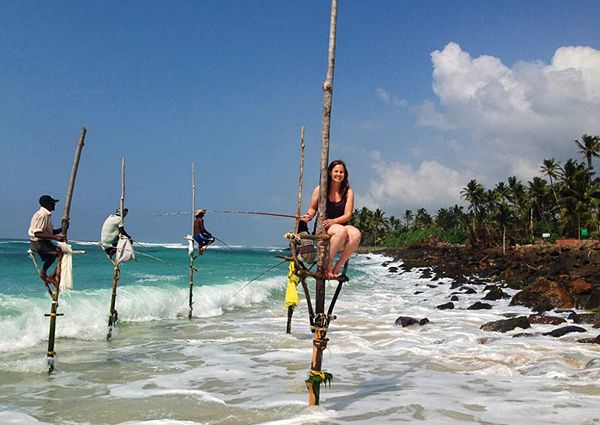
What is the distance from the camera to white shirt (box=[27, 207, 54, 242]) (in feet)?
28.3

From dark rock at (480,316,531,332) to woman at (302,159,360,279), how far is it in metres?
8.34

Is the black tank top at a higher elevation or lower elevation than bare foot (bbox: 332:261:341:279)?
higher

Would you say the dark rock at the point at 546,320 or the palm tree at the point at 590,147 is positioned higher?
the palm tree at the point at 590,147

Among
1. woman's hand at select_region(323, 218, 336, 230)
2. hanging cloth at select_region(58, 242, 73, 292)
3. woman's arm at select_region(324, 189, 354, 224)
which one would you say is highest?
woman's arm at select_region(324, 189, 354, 224)

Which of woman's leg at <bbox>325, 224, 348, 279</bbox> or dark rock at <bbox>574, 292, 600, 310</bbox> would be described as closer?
woman's leg at <bbox>325, 224, 348, 279</bbox>

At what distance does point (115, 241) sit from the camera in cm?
1208

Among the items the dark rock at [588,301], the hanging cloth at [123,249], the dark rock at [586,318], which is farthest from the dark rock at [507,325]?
the hanging cloth at [123,249]

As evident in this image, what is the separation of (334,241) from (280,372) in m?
4.09

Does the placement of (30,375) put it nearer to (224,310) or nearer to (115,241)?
(115,241)

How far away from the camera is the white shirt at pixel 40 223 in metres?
8.63

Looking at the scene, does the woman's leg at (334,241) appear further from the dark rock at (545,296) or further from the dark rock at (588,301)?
the dark rock at (545,296)

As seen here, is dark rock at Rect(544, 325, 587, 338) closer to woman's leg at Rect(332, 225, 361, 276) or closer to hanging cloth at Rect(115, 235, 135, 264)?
woman's leg at Rect(332, 225, 361, 276)

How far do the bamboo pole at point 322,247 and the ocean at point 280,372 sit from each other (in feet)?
1.92

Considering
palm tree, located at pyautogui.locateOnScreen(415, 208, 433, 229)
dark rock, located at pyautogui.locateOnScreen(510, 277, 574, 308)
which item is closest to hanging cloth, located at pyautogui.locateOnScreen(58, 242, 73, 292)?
dark rock, located at pyautogui.locateOnScreen(510, 277, 574, 308)
